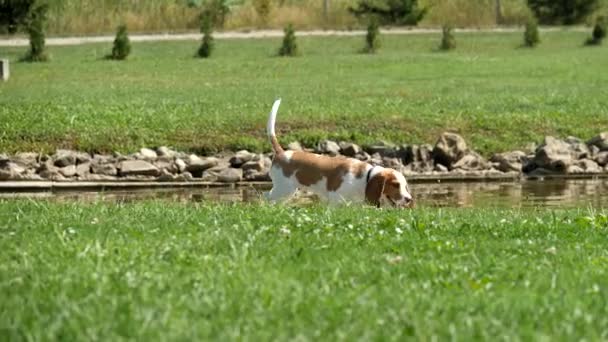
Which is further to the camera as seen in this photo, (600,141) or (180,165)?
(600,141)

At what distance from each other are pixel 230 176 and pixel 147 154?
1.96 meters

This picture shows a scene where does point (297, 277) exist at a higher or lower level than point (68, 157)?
higher

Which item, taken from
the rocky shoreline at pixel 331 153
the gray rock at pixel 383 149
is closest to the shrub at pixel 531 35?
the rocky shoreline at pixel 331 153

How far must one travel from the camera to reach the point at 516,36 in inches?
1907

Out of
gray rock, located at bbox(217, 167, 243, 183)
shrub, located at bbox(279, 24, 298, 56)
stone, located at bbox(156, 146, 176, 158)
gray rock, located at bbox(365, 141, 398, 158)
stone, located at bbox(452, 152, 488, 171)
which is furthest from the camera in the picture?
shrub, located at bbox(279, 24, 298, 56)

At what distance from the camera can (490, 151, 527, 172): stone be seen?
22.4m

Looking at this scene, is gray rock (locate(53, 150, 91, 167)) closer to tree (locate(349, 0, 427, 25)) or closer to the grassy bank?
the grassy bank

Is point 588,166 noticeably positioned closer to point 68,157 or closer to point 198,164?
point 198,164

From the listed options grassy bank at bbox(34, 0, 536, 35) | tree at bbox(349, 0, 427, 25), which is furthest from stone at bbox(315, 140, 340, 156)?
tree at bbox(349, 0, 427, 25)

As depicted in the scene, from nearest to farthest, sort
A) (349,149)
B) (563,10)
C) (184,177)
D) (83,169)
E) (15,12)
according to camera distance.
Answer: (184,177) → (83,169) → (349,149) → (15,12) → (563,10)

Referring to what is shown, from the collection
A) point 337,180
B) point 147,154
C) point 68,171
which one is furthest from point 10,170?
point 337,180

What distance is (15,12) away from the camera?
38.3 metres

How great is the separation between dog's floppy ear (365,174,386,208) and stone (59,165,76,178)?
755cm

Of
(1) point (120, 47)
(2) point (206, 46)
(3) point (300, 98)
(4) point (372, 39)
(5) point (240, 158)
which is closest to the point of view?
(5) point (240, 158)
